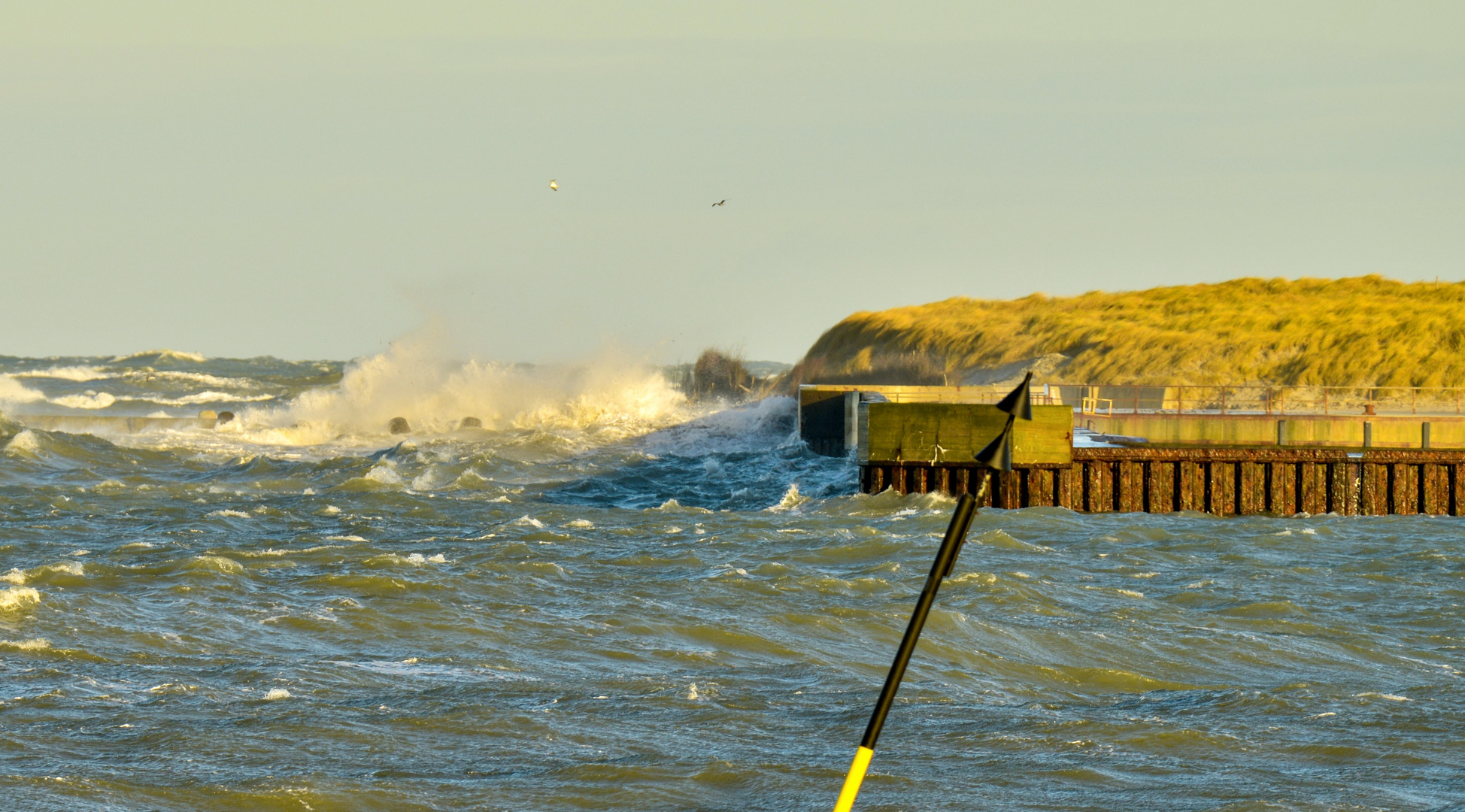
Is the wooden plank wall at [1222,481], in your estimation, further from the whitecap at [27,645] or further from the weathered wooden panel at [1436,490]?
the whitecap at [27,645]

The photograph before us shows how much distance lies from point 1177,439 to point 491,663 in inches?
852

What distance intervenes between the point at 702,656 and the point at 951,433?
14850 millimetres

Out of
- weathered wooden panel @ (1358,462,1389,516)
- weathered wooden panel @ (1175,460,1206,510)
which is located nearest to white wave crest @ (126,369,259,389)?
weathered wooden panel @ (1175,460,1206,510)

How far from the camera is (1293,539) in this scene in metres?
22.7

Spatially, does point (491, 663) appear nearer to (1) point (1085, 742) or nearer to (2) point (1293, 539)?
(1) point (1085, 742)

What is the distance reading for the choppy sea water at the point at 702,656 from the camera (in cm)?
895

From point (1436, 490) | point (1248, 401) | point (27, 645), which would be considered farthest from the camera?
point (1248, 401)

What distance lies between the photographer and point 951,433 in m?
26.9

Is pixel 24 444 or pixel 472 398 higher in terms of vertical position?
pixel 472 398

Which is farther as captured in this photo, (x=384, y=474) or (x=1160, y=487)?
(x=384, y=474)

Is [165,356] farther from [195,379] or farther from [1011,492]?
[1011,492]

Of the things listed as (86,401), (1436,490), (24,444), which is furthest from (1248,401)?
(86,401)

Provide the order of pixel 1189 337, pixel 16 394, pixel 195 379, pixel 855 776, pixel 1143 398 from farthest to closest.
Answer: pixel 195 379 < pixel 1189 337 < pixel 16 394 < pixel 1143 398 < pixel 855 776

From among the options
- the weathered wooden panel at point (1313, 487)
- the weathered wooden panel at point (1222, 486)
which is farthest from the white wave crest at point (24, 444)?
the weathered wooden panel at point (1313, 487)
